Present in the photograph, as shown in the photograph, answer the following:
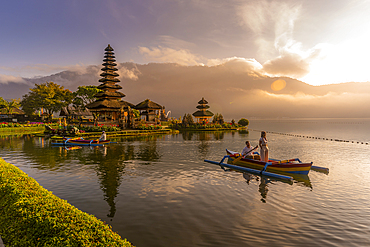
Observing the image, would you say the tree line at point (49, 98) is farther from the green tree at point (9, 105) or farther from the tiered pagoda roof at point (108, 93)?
the tiered pagoda roof at point (108, 93)

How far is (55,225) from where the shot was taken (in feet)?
13.5

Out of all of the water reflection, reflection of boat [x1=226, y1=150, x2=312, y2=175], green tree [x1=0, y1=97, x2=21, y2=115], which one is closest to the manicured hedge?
the water reflection

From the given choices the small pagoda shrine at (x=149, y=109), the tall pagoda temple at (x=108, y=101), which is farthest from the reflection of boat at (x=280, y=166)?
the small pagoda shrine at (x=149, y=109)

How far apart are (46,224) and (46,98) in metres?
76.1

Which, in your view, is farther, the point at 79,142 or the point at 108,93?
the point at 108,93

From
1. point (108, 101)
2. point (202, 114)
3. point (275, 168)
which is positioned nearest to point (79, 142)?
point (275, 168)

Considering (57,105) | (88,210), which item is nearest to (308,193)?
(88,210)

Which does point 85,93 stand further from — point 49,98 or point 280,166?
point 280,166

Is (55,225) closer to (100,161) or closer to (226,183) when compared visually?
(226,183)

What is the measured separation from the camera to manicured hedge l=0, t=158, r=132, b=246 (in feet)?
12.6

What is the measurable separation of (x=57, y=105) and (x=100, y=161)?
226ft

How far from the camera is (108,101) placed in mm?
55375

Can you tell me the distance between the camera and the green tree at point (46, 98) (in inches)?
2680

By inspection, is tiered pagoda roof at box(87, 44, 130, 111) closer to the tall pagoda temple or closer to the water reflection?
the tall pagoda temple
